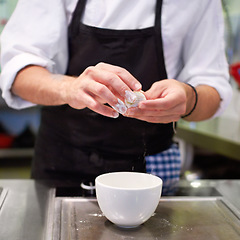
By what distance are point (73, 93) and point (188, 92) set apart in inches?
9.1

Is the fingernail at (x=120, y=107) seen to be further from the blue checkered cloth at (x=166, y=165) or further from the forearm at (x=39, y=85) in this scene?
the blue checkered cloth at (x=166, y=165)

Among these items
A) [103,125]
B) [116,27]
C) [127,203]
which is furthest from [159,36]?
[127,203]

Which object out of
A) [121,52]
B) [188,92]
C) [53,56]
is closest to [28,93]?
[53,56]

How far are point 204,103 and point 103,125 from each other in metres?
0.23

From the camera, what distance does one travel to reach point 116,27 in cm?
81

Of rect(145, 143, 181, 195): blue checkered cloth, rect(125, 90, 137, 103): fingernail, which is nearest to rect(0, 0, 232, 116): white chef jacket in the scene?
rect(145, 143, 181, 195): blue checkered cloth

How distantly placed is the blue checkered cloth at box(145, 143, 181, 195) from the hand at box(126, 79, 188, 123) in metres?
0.20

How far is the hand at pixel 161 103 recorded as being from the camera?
61cm

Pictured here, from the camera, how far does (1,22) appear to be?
0.83 m

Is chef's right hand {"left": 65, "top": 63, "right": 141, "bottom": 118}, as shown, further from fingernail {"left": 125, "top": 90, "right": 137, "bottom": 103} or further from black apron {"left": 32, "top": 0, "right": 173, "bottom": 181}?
black apron {"left": 32, "top": 0, "right": 173, "bottom": 181}

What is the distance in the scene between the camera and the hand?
0.61 meters

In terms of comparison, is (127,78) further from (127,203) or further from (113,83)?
(127,203)

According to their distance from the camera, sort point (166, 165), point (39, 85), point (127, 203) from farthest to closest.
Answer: point (166, 165) → point (39, 85) → point (127, 203)

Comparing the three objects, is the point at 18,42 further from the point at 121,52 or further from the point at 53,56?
the point at 121,52
